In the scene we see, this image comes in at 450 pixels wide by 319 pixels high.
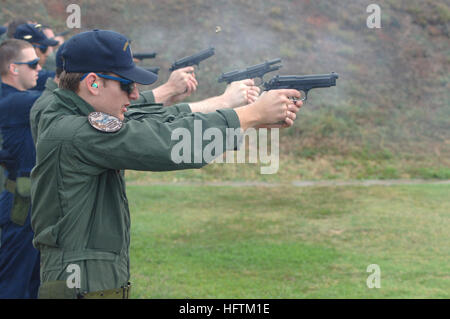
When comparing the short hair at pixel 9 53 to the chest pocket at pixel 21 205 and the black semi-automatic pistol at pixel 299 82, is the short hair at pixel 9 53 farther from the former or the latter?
the black semi-automatic pistol at pixel 299 82

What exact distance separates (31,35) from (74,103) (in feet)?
12.0

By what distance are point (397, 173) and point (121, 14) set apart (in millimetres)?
8728

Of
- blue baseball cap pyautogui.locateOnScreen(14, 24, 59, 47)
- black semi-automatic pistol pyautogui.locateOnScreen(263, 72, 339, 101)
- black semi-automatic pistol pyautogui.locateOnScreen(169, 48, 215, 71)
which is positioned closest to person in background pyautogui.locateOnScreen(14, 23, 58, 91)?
blue baseball cap pyautogui.locateOnScreen(14, 24, 59, 47)

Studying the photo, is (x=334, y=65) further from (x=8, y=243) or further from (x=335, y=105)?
(x=8, y=243)

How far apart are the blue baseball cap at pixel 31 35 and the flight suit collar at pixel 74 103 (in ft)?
11.8

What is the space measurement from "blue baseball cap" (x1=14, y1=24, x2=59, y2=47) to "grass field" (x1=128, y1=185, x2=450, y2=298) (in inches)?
97.1

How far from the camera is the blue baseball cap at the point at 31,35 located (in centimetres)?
571

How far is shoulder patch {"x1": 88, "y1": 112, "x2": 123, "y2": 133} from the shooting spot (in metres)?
2.21

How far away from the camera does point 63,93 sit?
2.42m

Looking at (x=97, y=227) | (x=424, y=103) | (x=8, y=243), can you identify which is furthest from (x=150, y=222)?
(x=424, y=103)

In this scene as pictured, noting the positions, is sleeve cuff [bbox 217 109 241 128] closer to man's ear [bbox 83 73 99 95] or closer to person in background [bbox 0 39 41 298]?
man's ear [bbox 83 73 99 95]

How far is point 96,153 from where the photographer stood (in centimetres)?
223

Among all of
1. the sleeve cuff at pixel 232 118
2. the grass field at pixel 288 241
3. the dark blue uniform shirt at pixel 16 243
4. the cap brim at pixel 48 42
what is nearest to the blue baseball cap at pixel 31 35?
the cap brim at pixel 48 42

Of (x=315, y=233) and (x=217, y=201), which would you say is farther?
(x=217, y=201)
